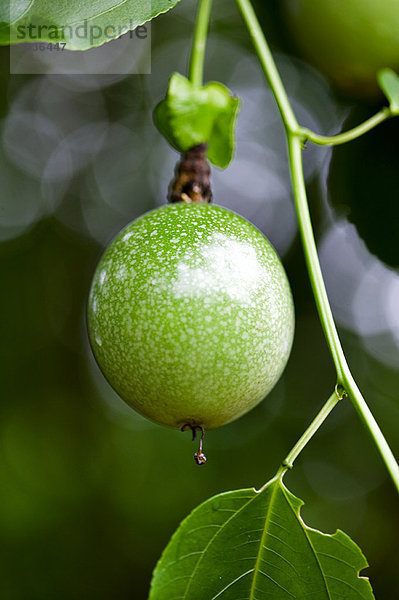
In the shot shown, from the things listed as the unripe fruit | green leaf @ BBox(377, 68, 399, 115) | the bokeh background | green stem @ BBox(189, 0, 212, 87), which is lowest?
the bokeh background

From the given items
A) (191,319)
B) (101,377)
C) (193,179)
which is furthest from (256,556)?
(101,377)

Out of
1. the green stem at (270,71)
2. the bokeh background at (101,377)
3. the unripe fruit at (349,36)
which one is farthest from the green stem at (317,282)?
the bokeh background at (101,377)

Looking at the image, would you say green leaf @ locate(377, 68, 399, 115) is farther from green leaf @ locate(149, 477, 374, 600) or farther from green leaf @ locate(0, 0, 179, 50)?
green leaf @ locate(149, 477, 374, 600)

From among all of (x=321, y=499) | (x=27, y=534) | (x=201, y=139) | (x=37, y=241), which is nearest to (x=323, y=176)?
(x=201, y=139)

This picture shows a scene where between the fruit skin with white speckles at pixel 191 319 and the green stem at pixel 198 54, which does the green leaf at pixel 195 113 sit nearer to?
the green stem at pixel 198 54

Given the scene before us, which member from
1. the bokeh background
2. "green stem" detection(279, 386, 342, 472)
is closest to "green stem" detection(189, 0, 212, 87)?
"green stem" detection(279, 386, 342, 472)
